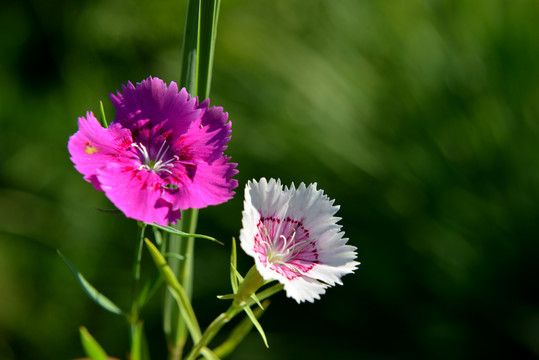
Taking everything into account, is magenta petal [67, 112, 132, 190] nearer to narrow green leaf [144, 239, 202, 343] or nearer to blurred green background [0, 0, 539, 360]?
narrow green leaf [144, 239, 202, 343]

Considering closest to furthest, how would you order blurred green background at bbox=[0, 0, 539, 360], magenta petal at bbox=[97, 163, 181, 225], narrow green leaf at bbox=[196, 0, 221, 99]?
magenta petal at bbox=[97, 163, 181, 225] → narrow green leaf at bbox=[196, 0, 221, 99] → blurred green background at bbox=[0, 0, 539, 360]

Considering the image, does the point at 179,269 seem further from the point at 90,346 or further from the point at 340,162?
the point at 340,162

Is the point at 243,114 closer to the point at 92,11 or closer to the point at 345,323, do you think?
the point at 92,11

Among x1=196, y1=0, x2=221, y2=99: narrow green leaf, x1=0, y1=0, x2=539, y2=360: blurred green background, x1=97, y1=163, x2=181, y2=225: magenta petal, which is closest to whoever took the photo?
x1=97, y1=163, x2=181, y2=225: magenta petal

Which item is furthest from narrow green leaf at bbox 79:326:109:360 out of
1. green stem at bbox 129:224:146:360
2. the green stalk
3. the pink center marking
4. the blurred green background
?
the blurred green background

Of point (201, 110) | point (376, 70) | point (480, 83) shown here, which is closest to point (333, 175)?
point (376, 70)

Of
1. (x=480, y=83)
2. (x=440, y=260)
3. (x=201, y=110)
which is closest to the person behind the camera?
(x=201, y=110)
